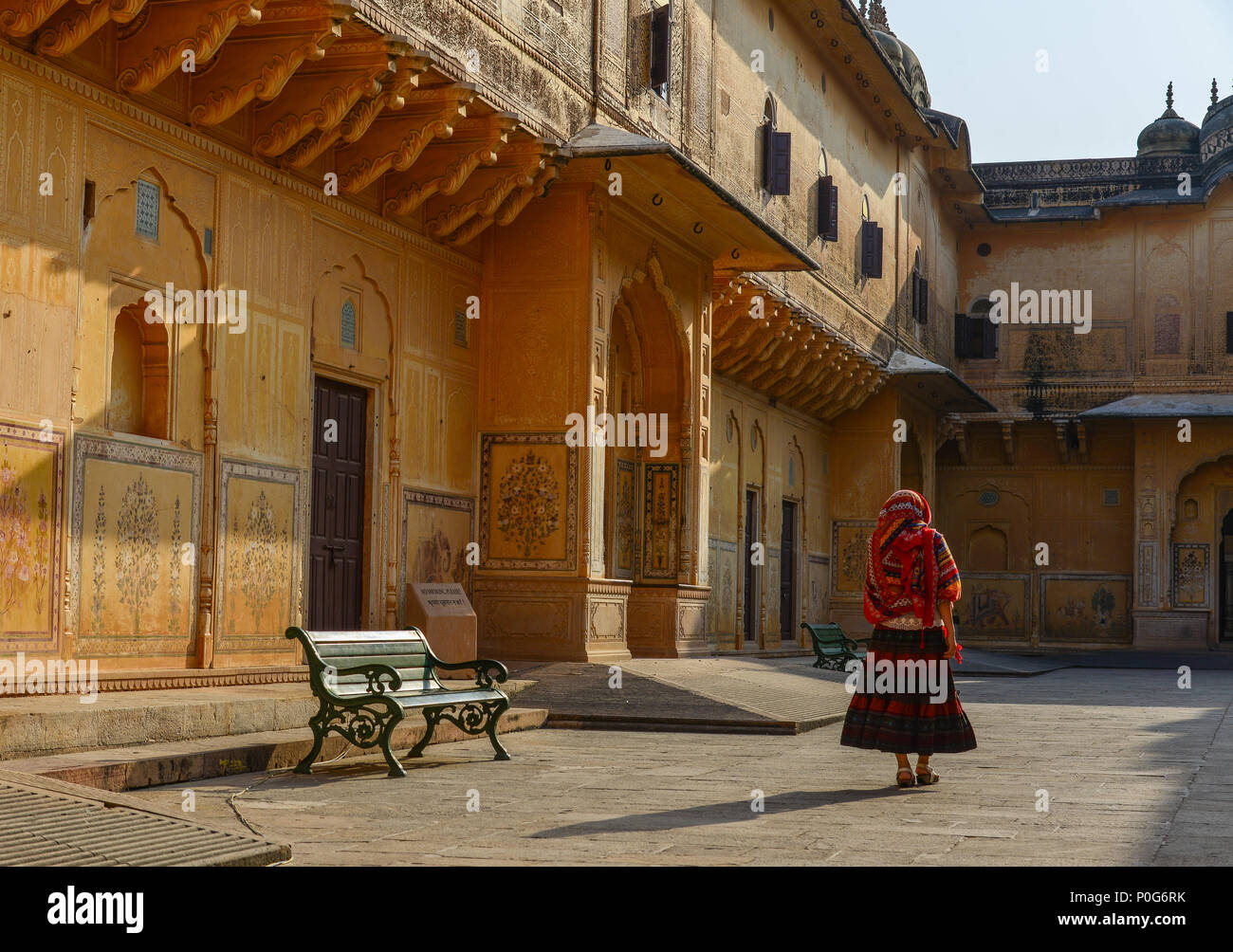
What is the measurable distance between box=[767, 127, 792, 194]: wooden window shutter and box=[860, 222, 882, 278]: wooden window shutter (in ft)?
15.0

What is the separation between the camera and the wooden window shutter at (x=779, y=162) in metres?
19.4

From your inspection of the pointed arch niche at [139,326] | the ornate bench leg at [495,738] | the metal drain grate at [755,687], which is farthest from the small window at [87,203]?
the metal drain grate at [755,687]

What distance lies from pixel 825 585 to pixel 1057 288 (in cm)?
984

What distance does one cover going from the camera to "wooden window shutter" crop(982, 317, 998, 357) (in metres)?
31.0

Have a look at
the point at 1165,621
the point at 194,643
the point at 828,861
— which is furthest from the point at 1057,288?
the point at 828,861

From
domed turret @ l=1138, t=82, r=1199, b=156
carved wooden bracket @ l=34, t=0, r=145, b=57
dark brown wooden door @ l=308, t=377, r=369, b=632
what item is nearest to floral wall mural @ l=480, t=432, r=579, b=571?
dark brown wooden door @ l=308, t=377, r=369, b=632

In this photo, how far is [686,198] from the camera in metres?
14.9

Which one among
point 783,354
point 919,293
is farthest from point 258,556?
point 919,293

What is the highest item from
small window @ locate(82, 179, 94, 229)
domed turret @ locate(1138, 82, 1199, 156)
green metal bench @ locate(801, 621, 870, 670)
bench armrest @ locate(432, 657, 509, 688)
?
domed turret @ locate(1138, 82, 1199, 156)

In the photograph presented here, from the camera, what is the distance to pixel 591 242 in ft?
45.6

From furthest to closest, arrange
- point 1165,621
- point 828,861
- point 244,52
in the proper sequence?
point 1165,621 → point 244,52 → point 828,861

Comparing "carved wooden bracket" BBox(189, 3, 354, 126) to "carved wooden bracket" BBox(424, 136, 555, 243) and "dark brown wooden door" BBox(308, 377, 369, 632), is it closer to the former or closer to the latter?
"dark brown wooden door" BBox(308, 377, 369, 632)

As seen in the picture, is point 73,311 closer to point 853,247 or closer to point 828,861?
point 828,861

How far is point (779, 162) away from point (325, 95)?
9.67 m
